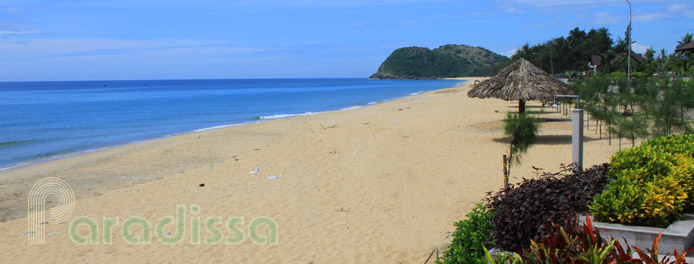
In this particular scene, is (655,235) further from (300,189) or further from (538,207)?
(300,189)

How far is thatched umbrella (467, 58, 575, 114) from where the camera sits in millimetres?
14578

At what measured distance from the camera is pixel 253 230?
263 inches

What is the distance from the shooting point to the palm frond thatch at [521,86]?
14.6m

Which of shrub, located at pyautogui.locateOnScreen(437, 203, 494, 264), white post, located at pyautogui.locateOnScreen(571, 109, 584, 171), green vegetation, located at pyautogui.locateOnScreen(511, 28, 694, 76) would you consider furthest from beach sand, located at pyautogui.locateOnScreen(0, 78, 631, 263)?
green vegetation, located at pyautogui.locateOnScreen(511, 28, 694, 76)

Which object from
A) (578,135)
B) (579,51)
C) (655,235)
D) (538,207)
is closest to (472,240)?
(538,207)

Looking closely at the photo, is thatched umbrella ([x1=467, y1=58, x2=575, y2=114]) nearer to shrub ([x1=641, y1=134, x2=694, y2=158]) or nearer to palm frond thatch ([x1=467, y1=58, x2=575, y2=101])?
palm frond thatch ([x1=467, y1=58, x2=575, y2=101])

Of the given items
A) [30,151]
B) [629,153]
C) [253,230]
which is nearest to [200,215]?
[253,230]

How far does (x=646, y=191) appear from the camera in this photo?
12.5 feet

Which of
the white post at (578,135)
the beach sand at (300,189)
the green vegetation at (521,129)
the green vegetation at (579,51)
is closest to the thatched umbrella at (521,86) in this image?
the beach sand at (300,189)

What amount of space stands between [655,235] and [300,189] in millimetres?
6018

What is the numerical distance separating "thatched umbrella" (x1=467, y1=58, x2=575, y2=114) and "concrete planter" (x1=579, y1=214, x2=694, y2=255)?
36.9ft

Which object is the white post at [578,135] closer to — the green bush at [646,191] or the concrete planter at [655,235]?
the green bush at [646,191]

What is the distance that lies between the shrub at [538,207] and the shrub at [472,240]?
9 centimetres

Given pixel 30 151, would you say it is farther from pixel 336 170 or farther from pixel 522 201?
pixel 522 201
